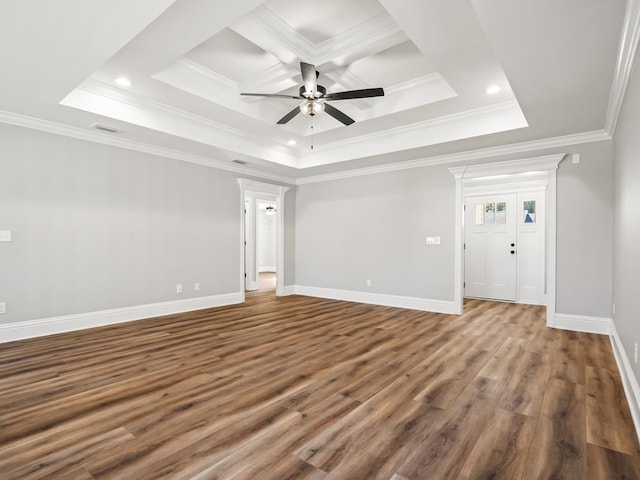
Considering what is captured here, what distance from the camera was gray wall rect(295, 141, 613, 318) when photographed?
432 cm

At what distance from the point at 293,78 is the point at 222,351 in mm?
3137

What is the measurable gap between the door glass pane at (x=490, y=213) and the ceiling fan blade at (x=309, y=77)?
17.2ft

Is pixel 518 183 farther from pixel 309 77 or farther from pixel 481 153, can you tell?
pixel 309 77

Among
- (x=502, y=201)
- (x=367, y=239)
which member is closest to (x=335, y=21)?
(x=367, y=239)

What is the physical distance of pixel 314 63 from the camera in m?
3.54

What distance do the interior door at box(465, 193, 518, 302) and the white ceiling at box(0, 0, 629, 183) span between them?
2.46m

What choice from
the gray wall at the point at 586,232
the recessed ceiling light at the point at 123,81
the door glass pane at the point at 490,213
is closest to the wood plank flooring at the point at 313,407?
the gray wall at the point at 586,232

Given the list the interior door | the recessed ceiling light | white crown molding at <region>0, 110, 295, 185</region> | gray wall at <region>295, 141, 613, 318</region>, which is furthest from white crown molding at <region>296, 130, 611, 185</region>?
the recessed ceiling light

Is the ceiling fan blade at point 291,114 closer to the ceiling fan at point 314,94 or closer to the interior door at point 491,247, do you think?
the ceiling fan at point 314,94

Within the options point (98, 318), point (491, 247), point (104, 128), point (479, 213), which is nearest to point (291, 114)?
point (104, 128)

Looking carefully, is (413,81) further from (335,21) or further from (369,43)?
(335,21)

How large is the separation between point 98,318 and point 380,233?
15.2ft

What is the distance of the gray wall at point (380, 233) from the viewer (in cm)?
558

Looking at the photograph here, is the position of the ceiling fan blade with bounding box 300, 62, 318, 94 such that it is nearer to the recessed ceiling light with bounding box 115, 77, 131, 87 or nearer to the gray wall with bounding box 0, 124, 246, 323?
the recessed ceiling light with bounding box 115, 77, 131, 87
